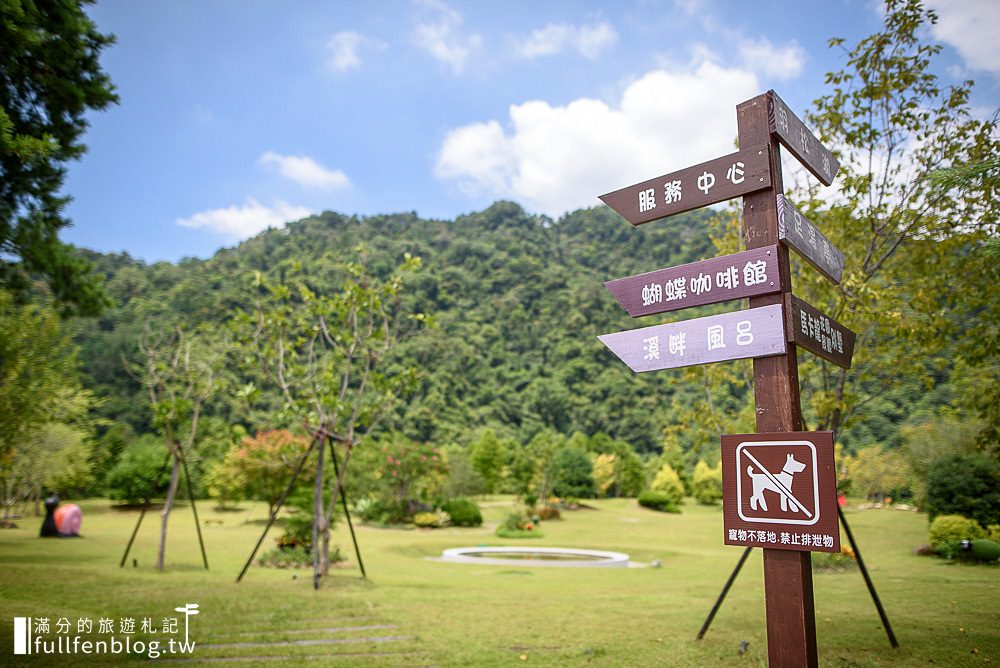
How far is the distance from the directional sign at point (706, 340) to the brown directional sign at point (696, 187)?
79cm

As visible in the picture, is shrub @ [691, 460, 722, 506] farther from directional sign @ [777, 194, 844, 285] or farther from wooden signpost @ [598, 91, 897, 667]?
wooden signpost @ [598, 91, 897, 667]

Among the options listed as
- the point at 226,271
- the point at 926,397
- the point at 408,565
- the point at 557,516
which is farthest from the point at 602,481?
the point at 226,271

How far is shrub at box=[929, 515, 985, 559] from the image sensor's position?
12547 mm

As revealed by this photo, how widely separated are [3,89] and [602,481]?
38.5m

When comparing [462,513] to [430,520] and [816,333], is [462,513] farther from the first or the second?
[816,333]

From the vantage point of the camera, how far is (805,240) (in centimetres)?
Result: 387

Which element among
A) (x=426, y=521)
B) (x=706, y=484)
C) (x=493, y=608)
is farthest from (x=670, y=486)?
(x=493, y=608)

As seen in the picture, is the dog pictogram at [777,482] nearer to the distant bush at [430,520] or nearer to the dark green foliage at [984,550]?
the dark green foliage at [984,550]

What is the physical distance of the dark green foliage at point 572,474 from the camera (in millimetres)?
37250

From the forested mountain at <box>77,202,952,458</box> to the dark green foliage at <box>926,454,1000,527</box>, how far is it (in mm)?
19885

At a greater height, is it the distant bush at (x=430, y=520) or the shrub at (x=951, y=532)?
the shrub at (x=951, y=532)

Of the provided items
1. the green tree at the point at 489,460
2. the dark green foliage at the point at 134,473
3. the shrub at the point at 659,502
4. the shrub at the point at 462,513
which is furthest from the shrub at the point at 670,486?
the dark green foliage at the point at 134,473

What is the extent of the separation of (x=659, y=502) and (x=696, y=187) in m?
34.6

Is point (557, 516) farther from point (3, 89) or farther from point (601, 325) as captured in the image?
point (601, 325)
